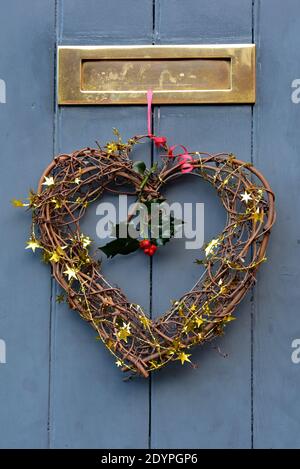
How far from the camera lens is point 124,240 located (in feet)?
4.11

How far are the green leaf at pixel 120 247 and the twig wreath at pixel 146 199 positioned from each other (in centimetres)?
3

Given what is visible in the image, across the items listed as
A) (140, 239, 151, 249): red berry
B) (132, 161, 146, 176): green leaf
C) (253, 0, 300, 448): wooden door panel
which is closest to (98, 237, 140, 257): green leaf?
(140, 239, 151, 249): red berry

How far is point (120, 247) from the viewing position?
125 centimetres

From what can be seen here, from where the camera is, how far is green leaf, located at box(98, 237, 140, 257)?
1.25 meters

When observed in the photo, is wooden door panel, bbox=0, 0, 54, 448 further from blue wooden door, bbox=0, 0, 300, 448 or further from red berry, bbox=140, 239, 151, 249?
red berry, bbox=140, 239, 151, 249

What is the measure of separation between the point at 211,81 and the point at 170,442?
0.60m

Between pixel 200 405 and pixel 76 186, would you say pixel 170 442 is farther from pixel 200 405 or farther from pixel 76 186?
pixel 76 186

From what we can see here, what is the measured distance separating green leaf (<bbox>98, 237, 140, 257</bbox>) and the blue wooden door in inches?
1.0
